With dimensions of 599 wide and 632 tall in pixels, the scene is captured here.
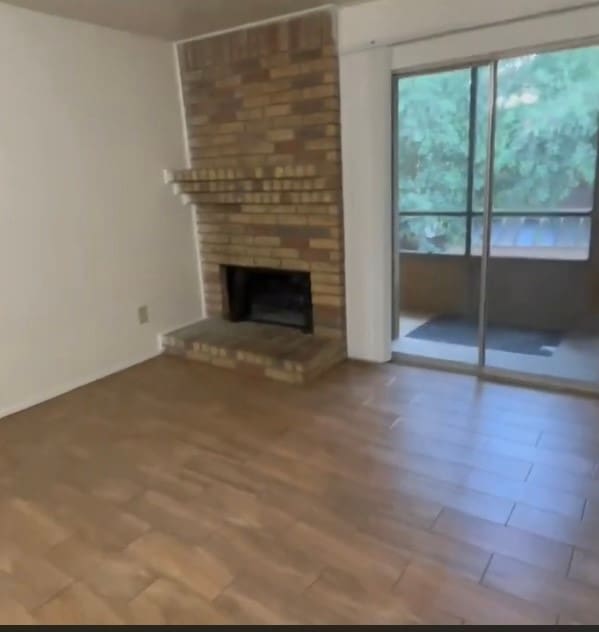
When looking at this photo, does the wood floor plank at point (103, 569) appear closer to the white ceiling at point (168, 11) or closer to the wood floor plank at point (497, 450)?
the wood floor plank at point (497, 450)

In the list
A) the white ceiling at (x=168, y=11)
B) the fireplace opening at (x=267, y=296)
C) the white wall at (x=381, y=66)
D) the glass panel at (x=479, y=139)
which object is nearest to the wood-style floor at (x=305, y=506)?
the white wall at (x=381, y=66)

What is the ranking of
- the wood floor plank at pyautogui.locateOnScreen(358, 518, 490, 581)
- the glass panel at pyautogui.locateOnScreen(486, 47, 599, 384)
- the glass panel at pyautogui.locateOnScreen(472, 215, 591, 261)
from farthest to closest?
the glass panel at pyautogui.locateOnScreen(472, 215, 591, 261) < the glass panel at pyautogui.locateOnScreen(486, 47, 599, 384) < the wood floor plank at pyautogui.locateOnScreen(358, 518, 490, 581)

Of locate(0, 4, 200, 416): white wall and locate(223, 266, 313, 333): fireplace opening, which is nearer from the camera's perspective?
locate(0, 4, 200, 416): white wall

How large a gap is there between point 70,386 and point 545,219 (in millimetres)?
3751

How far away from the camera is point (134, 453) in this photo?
2805 mm

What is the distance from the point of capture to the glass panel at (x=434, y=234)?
15.7 feet

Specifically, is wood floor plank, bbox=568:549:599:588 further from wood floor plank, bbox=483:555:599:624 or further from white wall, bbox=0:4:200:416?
white wall, bbox=0:4:200:416

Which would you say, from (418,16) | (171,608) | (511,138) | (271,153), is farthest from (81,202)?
(511,138)

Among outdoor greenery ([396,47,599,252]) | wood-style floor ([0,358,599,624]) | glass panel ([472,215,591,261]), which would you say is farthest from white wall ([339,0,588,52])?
wood-style floor ([0,358,599,624])

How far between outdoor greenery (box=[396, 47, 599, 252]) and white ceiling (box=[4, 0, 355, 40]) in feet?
3.54

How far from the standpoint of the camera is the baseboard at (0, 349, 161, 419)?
3.35 meters

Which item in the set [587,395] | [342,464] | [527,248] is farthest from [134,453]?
[527,248]

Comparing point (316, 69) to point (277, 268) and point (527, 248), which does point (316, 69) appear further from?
point (527, 248)

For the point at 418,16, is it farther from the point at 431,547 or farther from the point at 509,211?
the point at 431,547
